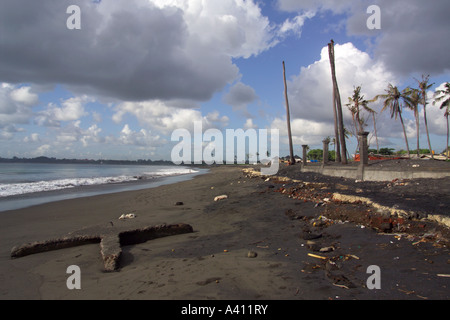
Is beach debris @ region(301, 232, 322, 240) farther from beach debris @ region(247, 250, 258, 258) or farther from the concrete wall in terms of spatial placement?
the concrete wall

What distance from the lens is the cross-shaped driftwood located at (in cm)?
459

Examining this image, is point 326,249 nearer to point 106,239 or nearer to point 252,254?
point 252,254

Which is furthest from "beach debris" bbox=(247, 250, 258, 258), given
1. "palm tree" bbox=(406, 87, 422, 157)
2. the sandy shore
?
"palm tree" bbox=(406, 87, 422, 157)

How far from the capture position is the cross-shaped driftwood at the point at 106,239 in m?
4.59

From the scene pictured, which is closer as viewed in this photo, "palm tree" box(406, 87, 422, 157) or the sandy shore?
the sandy shore

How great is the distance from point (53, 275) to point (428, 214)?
6161 mm

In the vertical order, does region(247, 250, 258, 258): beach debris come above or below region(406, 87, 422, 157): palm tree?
below

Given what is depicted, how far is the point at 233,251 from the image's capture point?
4664 mm

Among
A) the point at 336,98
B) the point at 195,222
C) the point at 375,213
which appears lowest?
the point at 195,222

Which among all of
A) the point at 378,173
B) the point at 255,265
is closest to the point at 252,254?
the point at 255,265

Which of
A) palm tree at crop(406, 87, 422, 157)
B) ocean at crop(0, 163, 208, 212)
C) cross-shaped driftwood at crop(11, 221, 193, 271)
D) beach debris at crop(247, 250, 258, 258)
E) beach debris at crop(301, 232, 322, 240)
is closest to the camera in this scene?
beach debris at crop(247, 250, 258, 258)

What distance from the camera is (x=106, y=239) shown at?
4.89 metres

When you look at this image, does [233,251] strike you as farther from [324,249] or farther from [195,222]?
[195,222]

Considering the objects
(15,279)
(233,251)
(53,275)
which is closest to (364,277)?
(233,251)
